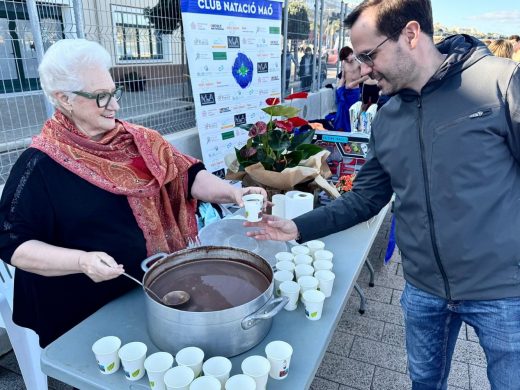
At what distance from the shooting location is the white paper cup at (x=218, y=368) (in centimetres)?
98

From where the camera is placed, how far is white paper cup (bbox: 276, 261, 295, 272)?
147 centimetres

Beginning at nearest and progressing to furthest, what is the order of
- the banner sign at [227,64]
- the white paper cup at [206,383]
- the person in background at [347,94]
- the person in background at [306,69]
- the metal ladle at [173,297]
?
the white paper cup at [206,383] < the metal ladle at [173,297] < the banner sign at [227,64] < the person in background at [347,94] < the person in background at [306,69]

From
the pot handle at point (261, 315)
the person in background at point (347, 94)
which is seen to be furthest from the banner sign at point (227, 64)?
the pot handle at point (261, 315)

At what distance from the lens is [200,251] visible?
1.32 m

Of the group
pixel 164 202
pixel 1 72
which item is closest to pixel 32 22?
pixel 1 72

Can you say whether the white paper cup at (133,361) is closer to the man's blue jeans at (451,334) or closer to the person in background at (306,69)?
the man's blue jeans at (451,334)

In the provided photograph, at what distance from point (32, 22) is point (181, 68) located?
151 centimetres

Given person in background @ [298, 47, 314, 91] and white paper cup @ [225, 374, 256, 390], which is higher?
person in background @ [298, 47, 314, 91]

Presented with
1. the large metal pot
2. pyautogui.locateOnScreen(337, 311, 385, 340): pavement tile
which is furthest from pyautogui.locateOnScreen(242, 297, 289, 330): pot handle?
pyautogui.locateOnScreen(337, 311, 385, 340): pavement tile

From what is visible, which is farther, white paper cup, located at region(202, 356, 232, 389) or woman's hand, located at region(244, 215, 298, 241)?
woman's hand, located at region(244, 215, 298, 241)

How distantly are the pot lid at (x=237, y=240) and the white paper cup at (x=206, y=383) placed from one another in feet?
2.37

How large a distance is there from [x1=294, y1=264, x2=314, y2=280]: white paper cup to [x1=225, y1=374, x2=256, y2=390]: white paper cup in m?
0.52

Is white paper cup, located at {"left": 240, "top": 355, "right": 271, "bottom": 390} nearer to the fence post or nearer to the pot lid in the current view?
the pot lid

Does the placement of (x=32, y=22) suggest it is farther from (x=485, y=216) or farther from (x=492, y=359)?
(x=492, y=359)
